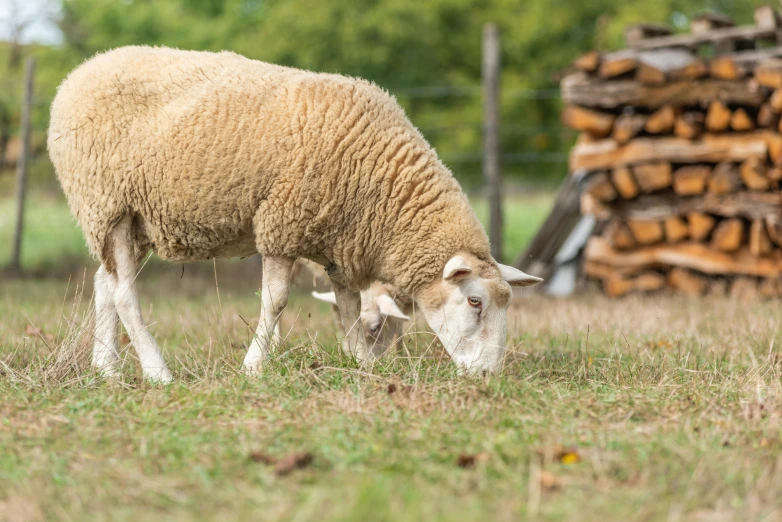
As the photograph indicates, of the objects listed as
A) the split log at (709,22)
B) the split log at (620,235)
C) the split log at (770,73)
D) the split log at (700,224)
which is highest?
→ the split log at (709,22)

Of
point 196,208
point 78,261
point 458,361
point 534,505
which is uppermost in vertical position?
point 196,208

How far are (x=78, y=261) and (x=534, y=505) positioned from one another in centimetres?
1014

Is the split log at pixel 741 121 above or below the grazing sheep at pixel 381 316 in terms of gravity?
above

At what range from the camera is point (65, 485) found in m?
2.87

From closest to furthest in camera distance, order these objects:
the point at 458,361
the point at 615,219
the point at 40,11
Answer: the point at 458,361
the point at 615,219
the point at 40,11

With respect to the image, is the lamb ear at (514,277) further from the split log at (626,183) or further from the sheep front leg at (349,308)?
the split log at (626,183)

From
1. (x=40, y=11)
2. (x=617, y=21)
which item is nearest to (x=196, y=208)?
(x=40, y=11)

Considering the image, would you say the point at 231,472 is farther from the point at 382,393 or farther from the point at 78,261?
the point at 78,261

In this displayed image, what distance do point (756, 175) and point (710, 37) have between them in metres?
1.36

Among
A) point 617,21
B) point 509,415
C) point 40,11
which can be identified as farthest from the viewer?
point 617,21

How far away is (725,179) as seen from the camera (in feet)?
27.1

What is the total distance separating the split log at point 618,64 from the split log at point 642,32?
1.98ft

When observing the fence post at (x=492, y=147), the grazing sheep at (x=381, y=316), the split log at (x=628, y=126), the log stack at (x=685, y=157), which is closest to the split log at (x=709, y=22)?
the log stack at (x=685, y=157)

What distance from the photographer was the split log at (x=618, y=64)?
8.62 metres
